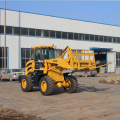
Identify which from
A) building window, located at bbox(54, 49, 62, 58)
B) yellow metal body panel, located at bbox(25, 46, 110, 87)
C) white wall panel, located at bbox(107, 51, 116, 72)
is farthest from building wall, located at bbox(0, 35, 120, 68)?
building window, located at bbox(54, 49, 62, 58)

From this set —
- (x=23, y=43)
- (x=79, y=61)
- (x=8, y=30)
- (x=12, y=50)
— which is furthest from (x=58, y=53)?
(x=23, y=43)

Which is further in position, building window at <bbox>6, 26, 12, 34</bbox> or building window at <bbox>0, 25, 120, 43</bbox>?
building window at <bbox>0, 25, 120, 43</bbox>

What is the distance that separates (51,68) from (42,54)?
1.36m

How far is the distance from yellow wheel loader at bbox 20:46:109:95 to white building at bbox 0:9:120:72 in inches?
692

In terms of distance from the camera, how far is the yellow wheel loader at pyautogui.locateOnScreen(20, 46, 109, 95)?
13281mm

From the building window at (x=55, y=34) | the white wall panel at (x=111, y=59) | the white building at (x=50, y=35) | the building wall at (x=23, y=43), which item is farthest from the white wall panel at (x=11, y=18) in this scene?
the white wall panel at (x=111, y=59)

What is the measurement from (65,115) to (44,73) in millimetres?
6263

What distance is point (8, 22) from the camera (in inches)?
1293

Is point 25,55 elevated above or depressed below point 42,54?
above

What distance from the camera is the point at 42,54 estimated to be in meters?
15.1

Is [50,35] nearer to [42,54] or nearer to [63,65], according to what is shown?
[42,54]

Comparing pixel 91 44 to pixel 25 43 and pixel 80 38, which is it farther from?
pixel 25 43

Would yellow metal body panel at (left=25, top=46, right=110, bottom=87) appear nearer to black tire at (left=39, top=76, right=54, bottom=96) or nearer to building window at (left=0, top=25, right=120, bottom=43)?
black tire at (left=39, top=76, right=54, bottom=96)

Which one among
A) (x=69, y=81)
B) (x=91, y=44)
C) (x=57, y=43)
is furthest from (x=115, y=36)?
(x=69, y=81)
